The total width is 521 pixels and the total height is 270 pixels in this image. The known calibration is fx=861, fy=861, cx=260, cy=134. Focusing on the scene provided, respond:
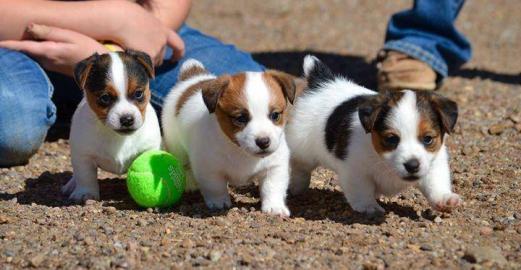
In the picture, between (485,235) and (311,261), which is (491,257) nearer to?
(485,235)

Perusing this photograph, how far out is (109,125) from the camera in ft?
16.5

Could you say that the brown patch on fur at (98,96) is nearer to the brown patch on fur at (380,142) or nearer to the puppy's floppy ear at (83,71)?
the puppy's floppy ear at (83,71)

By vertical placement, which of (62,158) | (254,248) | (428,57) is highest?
(254,248)

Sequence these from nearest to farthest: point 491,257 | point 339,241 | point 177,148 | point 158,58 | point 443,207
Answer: point 491,257
point 339,241
point 443,207
point 177,148
point 158,58

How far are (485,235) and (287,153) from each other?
1.26m

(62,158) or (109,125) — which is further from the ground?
(109,125)

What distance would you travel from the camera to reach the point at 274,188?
5129 millimetres

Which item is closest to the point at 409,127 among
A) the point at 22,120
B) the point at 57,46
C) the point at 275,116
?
the point at 275,116

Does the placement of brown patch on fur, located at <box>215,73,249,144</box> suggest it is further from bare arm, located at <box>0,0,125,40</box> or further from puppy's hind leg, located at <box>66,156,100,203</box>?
bare arm, located at <box>0,0,125,40</box>

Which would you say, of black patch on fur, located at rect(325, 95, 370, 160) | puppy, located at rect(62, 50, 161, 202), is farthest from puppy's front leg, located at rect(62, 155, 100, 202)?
black patch on fur, located at rect(325, 95, 370, 160)

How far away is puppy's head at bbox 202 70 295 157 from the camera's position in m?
4.73

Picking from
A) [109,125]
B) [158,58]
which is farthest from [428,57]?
[109,125]

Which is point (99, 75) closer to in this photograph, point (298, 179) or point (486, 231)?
point (298, 179)

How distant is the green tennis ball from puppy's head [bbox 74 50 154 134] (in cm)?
23
